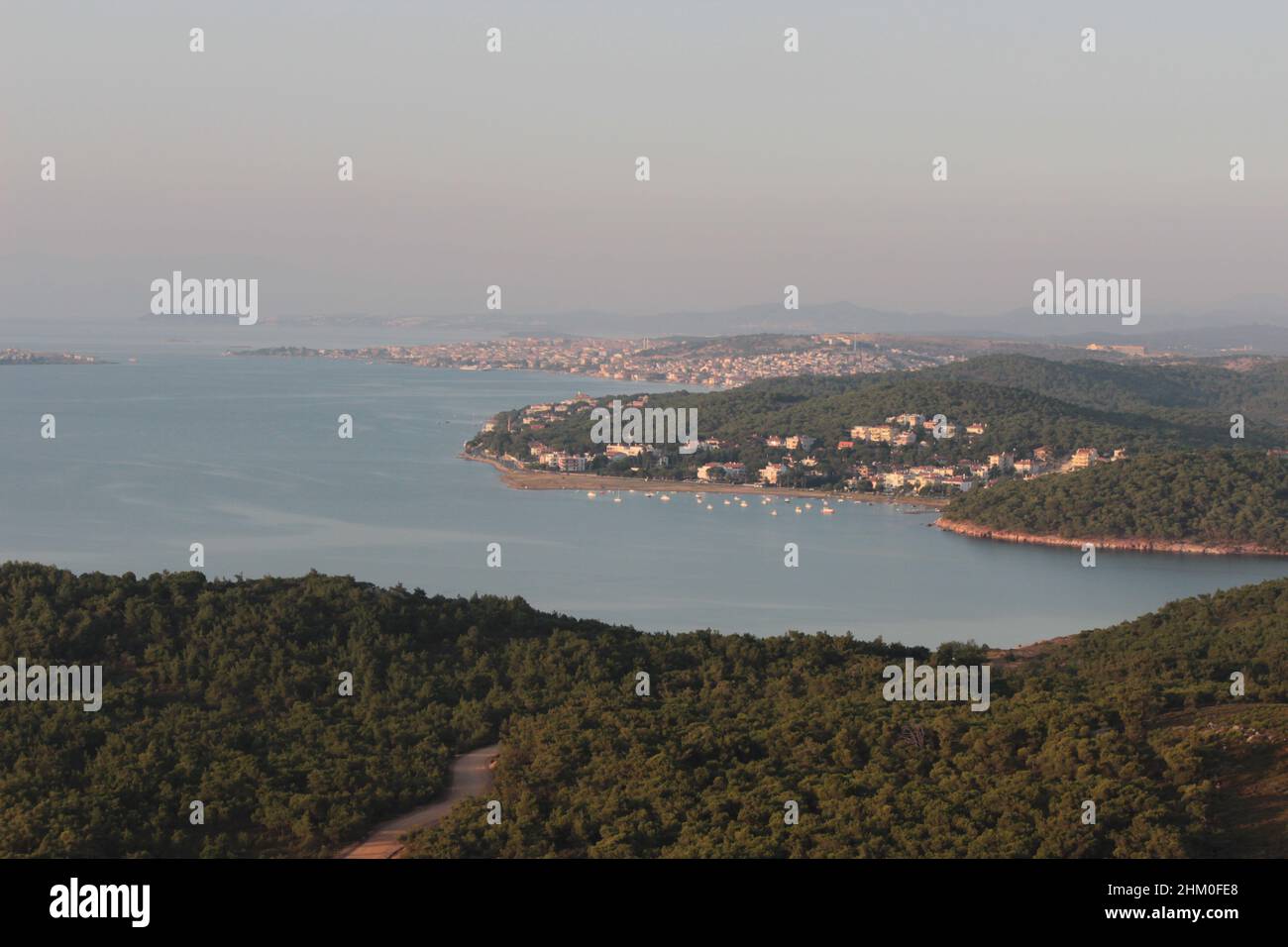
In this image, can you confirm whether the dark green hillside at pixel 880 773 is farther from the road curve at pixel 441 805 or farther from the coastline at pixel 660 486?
the coastline at pixel 660 486

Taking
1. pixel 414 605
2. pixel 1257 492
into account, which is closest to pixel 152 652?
pixel 414 605

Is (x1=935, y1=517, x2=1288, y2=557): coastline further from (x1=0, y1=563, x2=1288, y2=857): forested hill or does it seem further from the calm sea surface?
(x1=0, y1=563, x2=1288, y2=857): forested hill

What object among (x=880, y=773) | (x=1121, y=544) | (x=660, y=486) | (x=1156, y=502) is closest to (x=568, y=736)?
(x=880, y=773)

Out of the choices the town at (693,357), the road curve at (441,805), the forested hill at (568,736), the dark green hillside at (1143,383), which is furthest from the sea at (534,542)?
the town at (693,357)

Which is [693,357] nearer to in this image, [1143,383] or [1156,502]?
[1143,383]

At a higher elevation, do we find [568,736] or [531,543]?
[531,543]

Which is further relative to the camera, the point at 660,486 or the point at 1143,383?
the point at 1143,383
